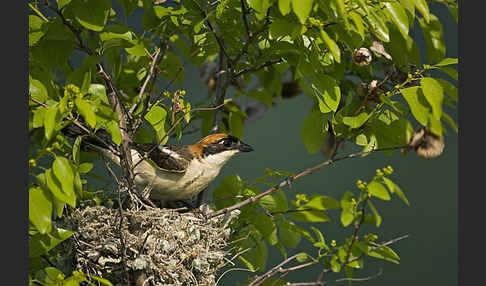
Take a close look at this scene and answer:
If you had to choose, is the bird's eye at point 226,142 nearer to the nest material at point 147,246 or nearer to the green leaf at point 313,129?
the nest material at point 147,246

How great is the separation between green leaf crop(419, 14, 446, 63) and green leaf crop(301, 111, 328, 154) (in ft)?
2.02

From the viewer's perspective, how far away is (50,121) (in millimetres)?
1881

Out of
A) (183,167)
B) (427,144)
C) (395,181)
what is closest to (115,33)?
(183,167)

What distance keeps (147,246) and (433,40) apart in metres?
1.54

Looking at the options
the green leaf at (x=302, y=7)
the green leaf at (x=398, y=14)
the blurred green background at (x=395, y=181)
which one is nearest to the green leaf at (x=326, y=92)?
the green leaf at (x=398, y=14)

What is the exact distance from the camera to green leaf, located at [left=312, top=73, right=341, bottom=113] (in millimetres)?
2459

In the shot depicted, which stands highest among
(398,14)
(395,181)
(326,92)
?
(398,14)

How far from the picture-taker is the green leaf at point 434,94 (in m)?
2.32

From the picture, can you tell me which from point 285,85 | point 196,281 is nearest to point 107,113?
point 196,281

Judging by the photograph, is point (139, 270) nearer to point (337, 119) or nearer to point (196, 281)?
point (196, 281)

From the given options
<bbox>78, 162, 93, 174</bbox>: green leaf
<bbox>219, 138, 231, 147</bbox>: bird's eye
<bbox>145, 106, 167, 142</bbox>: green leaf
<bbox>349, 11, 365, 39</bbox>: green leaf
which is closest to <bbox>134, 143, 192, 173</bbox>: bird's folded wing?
<bbox>219, 138, 231, 147</bbox>: bird's eye

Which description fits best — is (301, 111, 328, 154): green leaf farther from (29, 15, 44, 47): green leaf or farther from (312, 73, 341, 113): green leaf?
(29, 15, 44, 47): green leaf

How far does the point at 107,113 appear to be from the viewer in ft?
6.57

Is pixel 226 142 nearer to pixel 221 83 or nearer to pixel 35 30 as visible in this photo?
pixel 221 83
